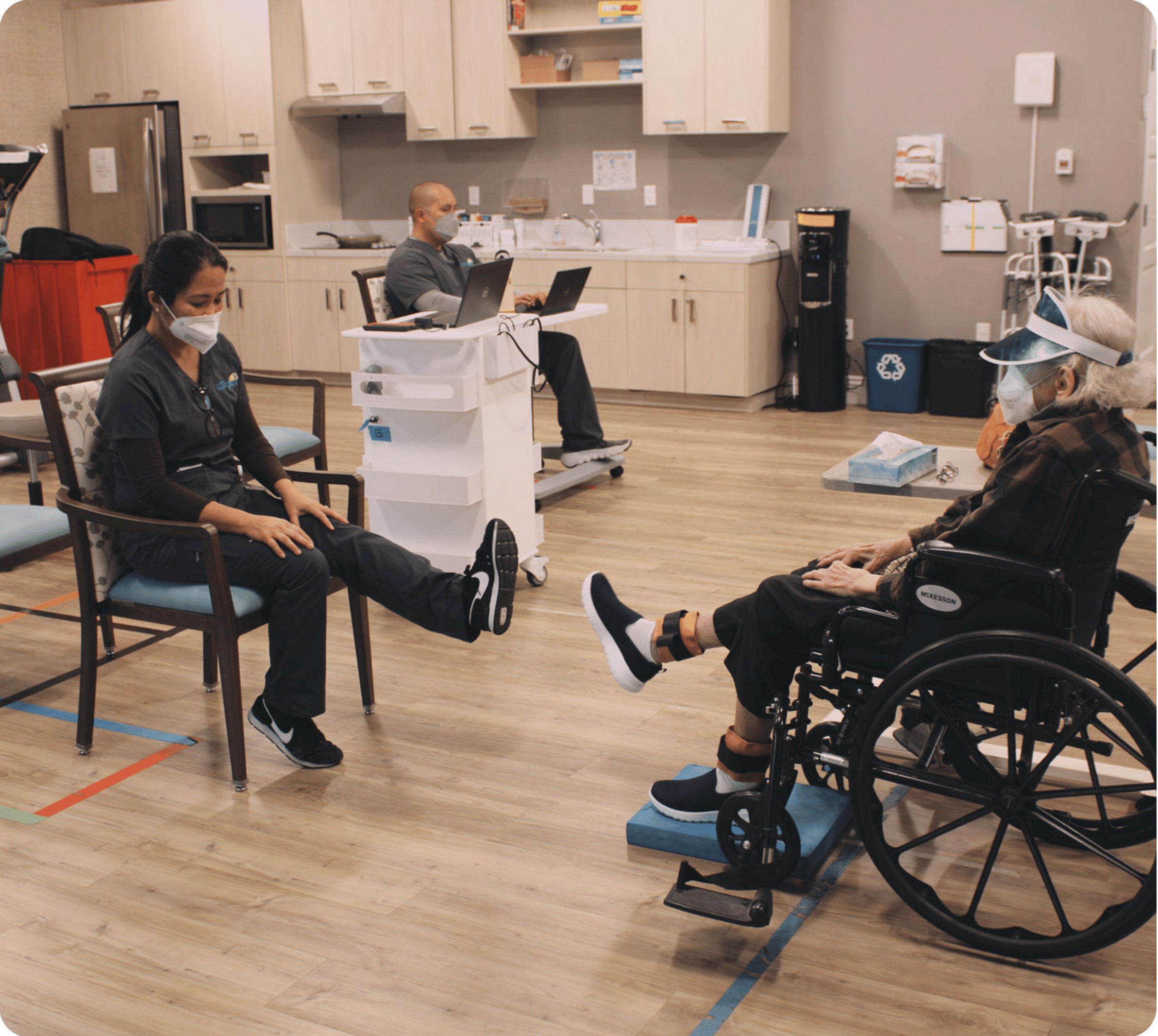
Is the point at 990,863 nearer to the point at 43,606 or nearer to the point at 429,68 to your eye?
the point at 43,606

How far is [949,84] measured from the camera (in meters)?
6.74

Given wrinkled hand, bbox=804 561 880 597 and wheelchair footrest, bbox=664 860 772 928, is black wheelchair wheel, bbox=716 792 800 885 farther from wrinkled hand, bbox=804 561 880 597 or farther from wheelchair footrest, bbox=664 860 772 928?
wrinkled hand, bbox=804 561 880 597

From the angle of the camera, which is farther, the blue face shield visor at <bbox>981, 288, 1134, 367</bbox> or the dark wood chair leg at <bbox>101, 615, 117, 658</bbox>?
the dark wood chair leg at <bbox>101, 615, 117, 658</bbox>

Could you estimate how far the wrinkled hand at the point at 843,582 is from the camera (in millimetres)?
2291

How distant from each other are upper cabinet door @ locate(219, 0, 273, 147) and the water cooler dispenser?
3.40 metres

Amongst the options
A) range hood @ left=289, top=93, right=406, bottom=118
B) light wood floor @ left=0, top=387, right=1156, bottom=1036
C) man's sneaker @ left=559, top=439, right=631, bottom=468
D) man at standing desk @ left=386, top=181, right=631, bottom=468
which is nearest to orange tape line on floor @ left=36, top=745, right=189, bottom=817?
light wood floor @ left=0, top=387, right=1156, bottom=1036

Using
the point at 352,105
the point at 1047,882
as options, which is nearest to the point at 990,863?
the point at 1047,882

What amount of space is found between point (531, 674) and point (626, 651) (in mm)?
888

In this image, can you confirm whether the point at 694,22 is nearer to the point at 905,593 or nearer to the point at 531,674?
the point at 531,674

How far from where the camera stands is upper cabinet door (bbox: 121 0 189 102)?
26.7 feet

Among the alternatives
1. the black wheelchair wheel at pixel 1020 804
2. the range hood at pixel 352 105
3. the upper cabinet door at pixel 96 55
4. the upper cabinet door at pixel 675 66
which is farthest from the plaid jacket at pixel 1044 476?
the upper cabinet door at pixel 96 55

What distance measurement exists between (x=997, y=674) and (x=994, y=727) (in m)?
0.14

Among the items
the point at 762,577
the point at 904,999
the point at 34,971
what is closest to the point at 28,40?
the point at 762,577

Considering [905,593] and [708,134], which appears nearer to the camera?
[905,593]
